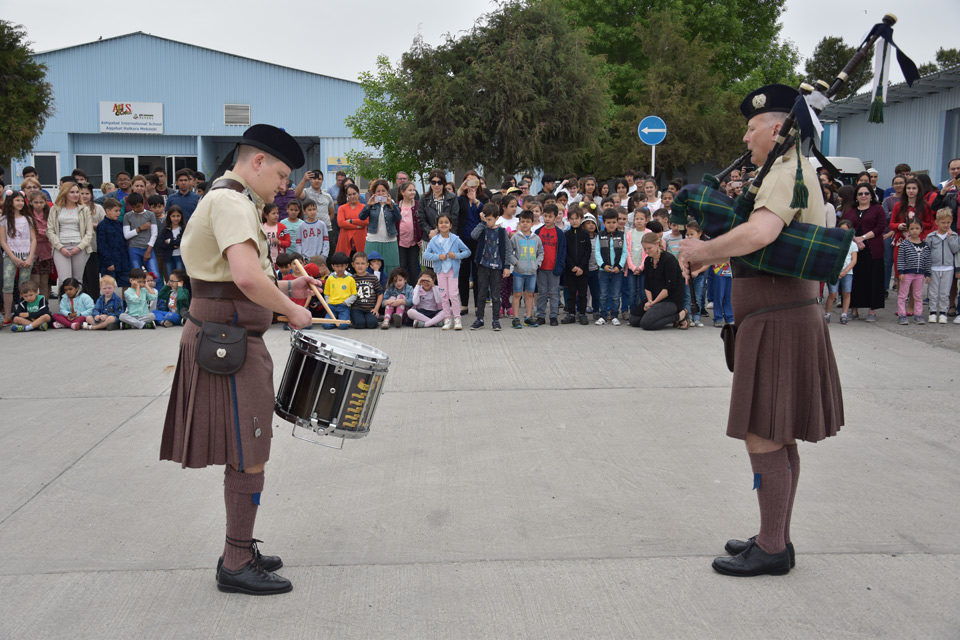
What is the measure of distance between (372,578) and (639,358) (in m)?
5.35

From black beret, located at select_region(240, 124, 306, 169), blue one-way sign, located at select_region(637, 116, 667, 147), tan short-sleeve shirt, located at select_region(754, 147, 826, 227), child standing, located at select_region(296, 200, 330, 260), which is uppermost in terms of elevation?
blue one-way sign, located at select_region(637, 116, 667, 147)

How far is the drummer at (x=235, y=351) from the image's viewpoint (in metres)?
3.44

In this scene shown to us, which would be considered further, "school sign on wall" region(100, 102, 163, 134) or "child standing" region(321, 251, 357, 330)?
"school sign on wall" region(100, 102, 163, 134)

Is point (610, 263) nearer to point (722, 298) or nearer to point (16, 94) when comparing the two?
point (722, 298)

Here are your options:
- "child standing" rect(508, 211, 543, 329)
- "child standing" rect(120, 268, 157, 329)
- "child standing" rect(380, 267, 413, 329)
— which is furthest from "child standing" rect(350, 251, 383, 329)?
"child standing" rect(120, 268, 157, 329)

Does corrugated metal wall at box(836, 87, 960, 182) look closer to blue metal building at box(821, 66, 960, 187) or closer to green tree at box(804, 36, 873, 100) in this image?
blue metal building at box(821, 66, 960, 187)

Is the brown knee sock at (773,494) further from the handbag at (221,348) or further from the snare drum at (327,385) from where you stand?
the handbag at (221,348)

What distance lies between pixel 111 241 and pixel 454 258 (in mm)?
4992

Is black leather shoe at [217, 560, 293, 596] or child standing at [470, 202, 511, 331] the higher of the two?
child standing at [470, 202, 511, 331]

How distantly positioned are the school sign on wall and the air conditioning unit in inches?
94.5

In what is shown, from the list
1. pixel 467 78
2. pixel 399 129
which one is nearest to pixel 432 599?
pixel 467 78

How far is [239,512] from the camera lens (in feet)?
12.1

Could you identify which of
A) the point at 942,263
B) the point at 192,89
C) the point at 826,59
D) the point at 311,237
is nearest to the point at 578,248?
the point at 311,237

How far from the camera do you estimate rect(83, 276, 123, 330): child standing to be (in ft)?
36.0
